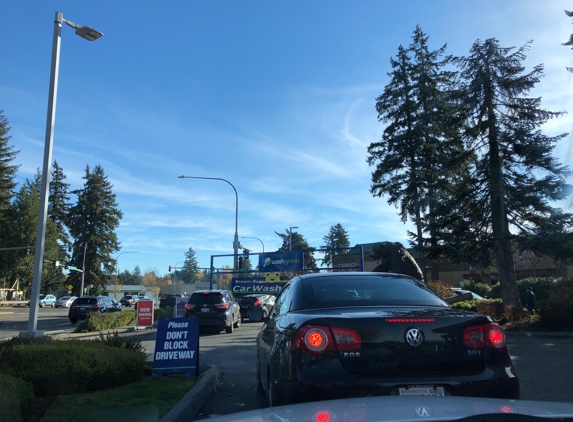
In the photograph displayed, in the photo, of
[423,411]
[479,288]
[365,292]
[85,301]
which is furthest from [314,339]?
[479,288]

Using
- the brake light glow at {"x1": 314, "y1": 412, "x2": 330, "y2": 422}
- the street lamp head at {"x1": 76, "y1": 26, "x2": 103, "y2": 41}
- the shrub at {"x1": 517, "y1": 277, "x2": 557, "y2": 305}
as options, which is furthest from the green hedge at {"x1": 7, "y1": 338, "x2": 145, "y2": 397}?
the shrub at {"x1": 517, "y1": 277, "x2": 557, "y2": 305}

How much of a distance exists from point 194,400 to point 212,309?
11.9 metres

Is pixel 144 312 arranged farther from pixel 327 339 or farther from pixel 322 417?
pixel 322 417

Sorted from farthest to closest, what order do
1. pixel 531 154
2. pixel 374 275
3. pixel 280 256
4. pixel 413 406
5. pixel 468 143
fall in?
pixel 280 256 < pixel 468 143 < pixel 531 154 < pixel 374 275 < pixel 413 406

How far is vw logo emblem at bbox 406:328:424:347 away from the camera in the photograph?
3707 millimetres

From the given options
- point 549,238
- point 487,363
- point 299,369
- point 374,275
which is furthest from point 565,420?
point 549,238

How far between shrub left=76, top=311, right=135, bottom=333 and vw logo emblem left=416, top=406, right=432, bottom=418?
17720mm

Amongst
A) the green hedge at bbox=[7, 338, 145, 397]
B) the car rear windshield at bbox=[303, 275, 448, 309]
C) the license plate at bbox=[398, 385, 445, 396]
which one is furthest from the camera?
the green hedge at bbox=[7, 338, 145, 397]

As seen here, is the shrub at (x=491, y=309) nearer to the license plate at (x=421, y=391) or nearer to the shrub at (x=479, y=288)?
the license plate at (x=421, y=391)

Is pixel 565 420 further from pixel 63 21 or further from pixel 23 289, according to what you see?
pixel 23 289

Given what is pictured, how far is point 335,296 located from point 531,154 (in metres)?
16.6

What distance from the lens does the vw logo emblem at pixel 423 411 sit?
9.00 ft

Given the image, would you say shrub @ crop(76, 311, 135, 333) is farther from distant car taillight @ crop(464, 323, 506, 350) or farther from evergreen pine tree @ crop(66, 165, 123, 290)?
evergreen pine tree @ crop(66, 165, 123, 290)

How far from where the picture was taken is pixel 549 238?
1725cm
